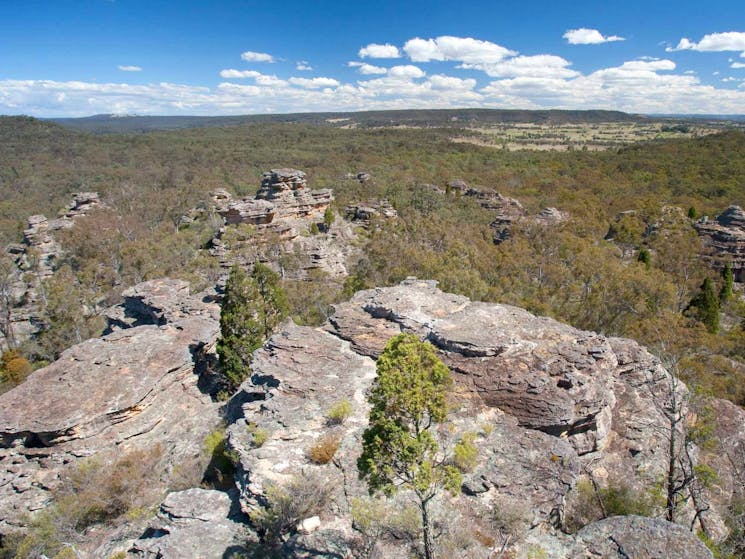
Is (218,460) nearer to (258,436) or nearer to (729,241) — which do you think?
(258,436)

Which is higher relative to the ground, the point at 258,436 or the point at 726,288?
the point at 258,436

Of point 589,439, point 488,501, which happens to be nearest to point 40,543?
point 488,501

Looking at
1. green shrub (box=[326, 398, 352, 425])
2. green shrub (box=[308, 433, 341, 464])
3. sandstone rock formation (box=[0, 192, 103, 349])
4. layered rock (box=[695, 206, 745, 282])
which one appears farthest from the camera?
sandstone rock formation (box=[0, 192, 103, 349])

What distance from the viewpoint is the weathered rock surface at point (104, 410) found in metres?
17.7

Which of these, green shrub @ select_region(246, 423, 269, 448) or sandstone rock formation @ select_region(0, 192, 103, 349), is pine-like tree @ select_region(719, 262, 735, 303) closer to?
green shrub @ select_region(246, 423, 269, 448)

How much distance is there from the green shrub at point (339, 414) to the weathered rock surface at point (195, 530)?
3947 mm

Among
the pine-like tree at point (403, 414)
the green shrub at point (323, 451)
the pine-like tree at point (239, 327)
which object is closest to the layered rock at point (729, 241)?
the pine-like tree at point (239, 327)

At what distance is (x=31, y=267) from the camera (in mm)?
54156

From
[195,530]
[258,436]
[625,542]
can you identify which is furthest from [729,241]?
[195,530]

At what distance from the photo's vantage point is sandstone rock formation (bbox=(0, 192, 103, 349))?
147 feet

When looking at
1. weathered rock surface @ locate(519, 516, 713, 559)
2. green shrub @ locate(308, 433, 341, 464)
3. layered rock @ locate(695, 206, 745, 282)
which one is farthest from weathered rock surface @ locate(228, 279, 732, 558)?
layered rock @ locate(695, 206, 745, 282)

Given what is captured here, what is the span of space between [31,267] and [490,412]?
60731 mm

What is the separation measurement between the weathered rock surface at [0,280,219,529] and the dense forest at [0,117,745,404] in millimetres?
12037

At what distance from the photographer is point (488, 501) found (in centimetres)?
1235
